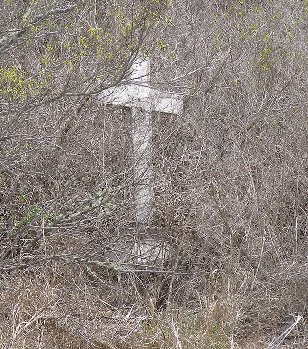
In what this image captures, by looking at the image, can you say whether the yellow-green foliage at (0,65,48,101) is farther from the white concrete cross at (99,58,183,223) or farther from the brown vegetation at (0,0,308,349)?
the white concrete cross at (99,58,183,223)

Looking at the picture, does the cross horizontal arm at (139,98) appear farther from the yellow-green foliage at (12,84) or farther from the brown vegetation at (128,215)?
the yellow-green foliage at (12,84)

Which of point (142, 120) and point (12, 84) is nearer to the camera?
point (12, 84)

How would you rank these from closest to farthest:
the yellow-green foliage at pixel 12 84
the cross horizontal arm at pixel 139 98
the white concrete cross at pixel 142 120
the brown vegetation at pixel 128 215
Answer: the yellow-green foliage at pixel 12 84
the brown vegetation at pixel 128 215
the white concrete cross at pixel 142 120
the cross horizontal arm at pixel 139 98

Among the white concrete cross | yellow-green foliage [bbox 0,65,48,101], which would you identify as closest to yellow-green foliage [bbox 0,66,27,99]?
yellow-green foliage [bbox 0,65,48,101]

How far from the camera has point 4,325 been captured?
4410mm

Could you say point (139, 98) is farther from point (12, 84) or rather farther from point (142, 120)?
point (12, 84)

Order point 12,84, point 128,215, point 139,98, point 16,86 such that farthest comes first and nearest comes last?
1. point 139,98
2. point 128,215
3. point 12,84
4. point 16,86

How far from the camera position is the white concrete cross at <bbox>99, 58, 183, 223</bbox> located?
18.5 feet

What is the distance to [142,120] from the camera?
588 centimetres

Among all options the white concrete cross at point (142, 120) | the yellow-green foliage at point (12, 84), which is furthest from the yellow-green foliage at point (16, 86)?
the white concrete cross at point (142, 120)

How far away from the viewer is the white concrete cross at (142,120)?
5.65 metres

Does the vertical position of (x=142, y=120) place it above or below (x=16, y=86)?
below

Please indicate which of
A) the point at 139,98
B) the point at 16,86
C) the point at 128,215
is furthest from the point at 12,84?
the point at 128,215

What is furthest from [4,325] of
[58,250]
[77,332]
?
[58,250]
